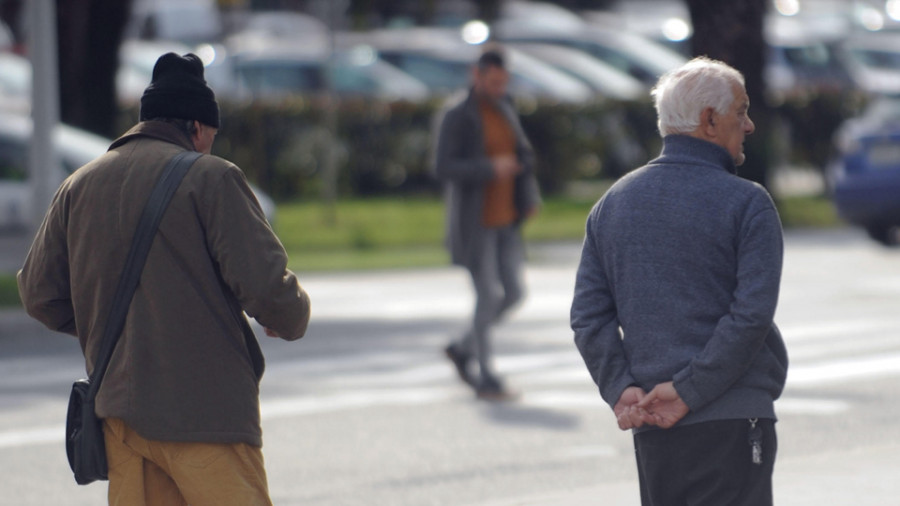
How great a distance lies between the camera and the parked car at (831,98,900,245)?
54.2ft

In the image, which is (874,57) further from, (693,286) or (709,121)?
(693,286)

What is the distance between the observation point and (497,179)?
29.8ft

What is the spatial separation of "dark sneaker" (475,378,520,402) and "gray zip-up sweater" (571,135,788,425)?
195 inches

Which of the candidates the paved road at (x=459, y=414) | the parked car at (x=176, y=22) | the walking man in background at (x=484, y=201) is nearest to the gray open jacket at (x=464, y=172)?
the walking man in background at (x=484, y=201)

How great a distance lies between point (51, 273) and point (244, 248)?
1.92ft

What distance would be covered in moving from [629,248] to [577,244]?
14.4m

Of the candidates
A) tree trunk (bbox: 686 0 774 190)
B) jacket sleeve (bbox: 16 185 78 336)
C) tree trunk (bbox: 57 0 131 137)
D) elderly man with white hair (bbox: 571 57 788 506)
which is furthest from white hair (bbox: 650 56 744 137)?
tree trunk (bbox: 57 0 131 137)

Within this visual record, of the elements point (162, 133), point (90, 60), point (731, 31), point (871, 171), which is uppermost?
point (162, 133)

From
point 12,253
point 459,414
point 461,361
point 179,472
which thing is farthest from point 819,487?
point 12,253

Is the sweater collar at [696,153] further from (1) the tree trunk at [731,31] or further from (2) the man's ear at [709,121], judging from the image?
(1) the tree trunk at [731,31]

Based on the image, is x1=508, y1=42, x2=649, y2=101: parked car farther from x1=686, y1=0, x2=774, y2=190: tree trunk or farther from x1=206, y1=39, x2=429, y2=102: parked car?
x1=686, y1=0, x2=774, y2=190: tree trunk

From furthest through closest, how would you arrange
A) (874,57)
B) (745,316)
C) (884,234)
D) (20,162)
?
(874,57), (884,234), (20,162), (745,316)

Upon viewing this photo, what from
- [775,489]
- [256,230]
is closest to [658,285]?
[256,230]

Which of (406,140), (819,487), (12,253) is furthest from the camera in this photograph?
(406,140)
